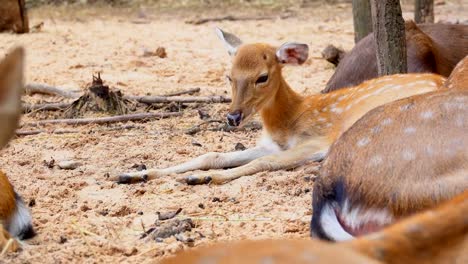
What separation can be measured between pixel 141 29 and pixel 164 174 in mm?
8542

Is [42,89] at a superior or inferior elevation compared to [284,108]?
inferior

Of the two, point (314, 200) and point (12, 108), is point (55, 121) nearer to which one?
point (314, 200)

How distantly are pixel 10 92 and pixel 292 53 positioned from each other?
18.9 feet

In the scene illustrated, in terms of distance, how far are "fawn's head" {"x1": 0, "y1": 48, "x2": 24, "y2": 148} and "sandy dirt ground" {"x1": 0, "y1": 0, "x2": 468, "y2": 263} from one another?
239 cm

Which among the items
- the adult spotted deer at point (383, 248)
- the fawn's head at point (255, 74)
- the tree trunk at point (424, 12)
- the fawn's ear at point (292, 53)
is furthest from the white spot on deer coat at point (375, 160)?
the tree trunk at point (424, 12)

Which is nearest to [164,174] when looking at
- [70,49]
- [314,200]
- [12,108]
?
[314,200]

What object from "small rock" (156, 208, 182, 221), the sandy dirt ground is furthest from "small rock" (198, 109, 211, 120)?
"small rock" (156, 208, 182, 221)

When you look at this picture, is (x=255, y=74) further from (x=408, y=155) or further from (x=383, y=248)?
(x=383, y=248)

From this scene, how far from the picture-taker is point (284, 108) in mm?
7910

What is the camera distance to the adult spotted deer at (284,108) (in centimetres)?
714

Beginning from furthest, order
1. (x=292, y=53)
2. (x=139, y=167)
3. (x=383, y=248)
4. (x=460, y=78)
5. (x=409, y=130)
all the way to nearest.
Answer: (x=292, y=53) < (x=139, y=167) < (x=460, y=78) < (x=409, y=130) < (x=383, y=248)

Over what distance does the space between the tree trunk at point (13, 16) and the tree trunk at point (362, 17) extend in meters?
6.09

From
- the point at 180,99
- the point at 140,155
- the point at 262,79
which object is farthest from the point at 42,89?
the point at 262,79

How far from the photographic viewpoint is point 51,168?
712cm
